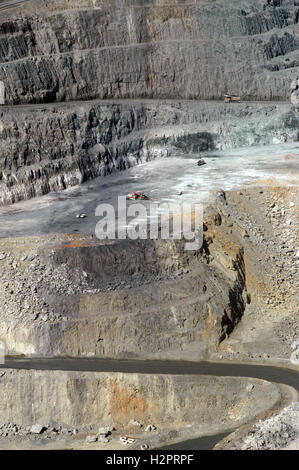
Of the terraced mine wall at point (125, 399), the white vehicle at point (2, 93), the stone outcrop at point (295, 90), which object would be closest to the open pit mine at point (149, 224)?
the terraced mine wall at point (125, 399)

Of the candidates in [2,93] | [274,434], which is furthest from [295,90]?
[274,434]

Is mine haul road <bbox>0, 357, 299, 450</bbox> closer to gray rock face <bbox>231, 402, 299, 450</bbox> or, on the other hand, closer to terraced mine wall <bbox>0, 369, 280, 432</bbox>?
terraced mine wall <bbox>0, 369, 280, 432</bbox>

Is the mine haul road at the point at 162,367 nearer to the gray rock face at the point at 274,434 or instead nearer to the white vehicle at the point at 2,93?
the gray rock face at the point at 274,434

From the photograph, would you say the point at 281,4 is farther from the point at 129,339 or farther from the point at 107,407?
the point at 107,407

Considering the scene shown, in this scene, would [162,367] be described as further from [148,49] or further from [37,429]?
[148,49]
